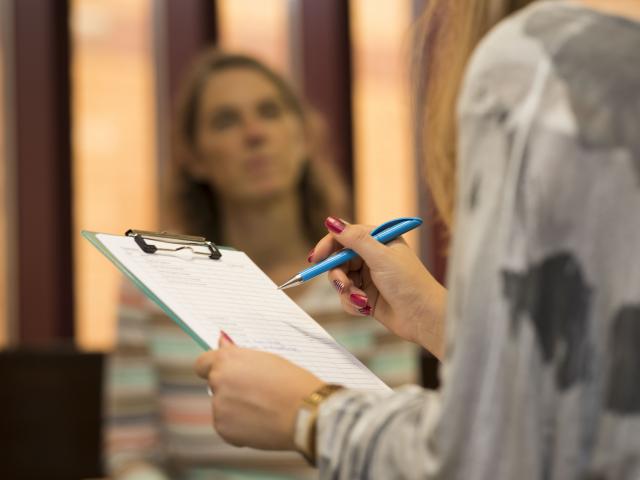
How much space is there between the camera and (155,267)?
0.87m

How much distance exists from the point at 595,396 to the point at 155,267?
1.32ft

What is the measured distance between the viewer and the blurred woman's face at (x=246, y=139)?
76.6 inches

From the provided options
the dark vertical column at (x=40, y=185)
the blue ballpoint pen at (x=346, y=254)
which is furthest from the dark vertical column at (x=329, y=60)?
the blue ballpoint pen at (x=346, y=254)

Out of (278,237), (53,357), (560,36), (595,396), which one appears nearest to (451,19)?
(560,36)

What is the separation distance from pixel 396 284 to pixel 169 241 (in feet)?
0.72

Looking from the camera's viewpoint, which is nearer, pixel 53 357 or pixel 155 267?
pixel 155 267

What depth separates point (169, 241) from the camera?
3.10 feet

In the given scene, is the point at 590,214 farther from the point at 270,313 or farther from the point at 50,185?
the point at 50,185

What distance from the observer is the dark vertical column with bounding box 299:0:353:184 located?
329 cm

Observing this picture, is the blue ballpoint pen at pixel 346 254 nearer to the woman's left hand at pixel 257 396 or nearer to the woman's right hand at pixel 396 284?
the woman's right hand at pixel 396 284

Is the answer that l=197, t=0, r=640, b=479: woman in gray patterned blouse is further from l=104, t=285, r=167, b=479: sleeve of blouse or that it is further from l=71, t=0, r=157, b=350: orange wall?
l=71, t=0, r=157, b=350: orange wall

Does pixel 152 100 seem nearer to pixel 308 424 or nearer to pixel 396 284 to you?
pixel 396 284

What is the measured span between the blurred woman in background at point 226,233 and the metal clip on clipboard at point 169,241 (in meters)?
0.71

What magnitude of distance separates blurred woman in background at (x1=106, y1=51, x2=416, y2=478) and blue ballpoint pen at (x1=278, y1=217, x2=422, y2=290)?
69cm
